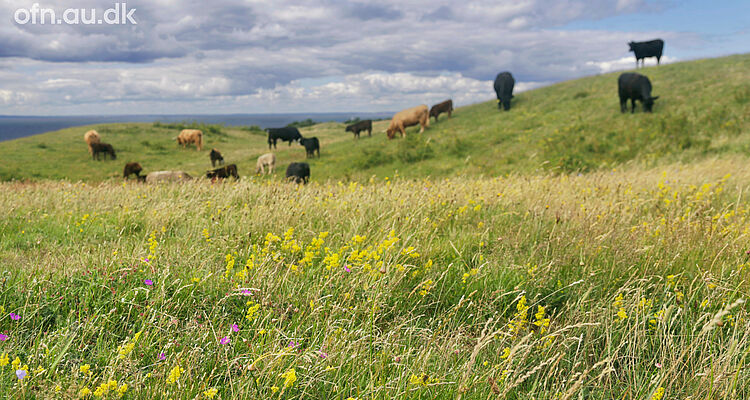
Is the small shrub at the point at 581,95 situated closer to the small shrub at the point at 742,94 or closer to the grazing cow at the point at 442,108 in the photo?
the small shrub at the point at 742,94

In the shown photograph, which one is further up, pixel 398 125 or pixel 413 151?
pixel 398 125

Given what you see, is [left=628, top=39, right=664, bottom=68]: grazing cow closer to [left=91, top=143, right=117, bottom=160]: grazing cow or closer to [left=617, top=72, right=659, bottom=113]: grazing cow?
[left=617, top=72, right=659, bottom=113]: grazing cow

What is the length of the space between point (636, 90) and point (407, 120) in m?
15.8

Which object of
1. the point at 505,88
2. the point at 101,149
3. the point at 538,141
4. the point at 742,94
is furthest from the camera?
the point at 505,88

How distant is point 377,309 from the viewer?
303 centimetres

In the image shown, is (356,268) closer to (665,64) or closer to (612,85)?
(612,85)

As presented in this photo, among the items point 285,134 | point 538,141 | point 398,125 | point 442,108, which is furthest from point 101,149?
point 538,141

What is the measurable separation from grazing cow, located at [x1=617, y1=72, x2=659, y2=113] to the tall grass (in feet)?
72.6

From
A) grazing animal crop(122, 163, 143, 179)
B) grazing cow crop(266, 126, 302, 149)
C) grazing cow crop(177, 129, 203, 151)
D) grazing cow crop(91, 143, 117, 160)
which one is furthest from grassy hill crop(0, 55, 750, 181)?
grazing animal crop(122, 163, 143, 179)

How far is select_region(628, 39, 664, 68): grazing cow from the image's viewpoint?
38.6 meters

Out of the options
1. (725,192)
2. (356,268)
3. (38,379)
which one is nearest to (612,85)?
(725,192)

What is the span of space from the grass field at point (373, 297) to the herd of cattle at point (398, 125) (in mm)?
12551

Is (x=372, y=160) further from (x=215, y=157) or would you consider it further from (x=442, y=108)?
(x=442, y=108)

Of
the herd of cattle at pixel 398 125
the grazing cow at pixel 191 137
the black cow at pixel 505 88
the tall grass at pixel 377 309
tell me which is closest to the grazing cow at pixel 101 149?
the herd of cattle at pixel 398 125
